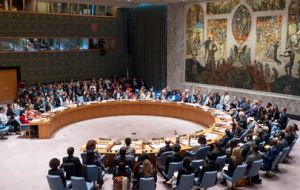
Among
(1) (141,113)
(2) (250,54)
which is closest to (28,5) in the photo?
(1) (141,113)

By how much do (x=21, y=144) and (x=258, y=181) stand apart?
8002 mm

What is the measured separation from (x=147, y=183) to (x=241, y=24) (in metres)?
12.6

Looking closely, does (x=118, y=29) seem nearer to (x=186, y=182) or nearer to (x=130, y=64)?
(x=130, y=64)

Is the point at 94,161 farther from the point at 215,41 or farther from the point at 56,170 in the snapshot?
the point at 215,41

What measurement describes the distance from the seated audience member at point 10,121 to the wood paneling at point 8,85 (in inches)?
263

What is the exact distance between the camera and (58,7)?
68.3 ft

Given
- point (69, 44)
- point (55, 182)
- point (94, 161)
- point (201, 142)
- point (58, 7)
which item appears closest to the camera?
point (55, 182)

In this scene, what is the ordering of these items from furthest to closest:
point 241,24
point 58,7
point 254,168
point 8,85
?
point 58,7, point 8,85, point 241,24, point 254,168

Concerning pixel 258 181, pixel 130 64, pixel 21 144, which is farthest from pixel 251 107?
pixel 130 64

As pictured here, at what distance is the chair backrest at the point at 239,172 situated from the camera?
7.73 metres

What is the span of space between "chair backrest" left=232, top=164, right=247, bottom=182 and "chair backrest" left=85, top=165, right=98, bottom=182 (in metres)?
3.17

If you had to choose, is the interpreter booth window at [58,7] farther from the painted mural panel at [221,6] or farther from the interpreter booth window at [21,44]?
the painted mural panel at [221,6]

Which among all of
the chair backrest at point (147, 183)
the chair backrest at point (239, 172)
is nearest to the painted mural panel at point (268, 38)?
the chair backrest at point (239, 172)

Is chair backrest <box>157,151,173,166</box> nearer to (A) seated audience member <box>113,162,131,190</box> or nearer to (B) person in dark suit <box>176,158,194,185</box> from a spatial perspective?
(B) person in dark suit <box>176,158,194,185</box>
